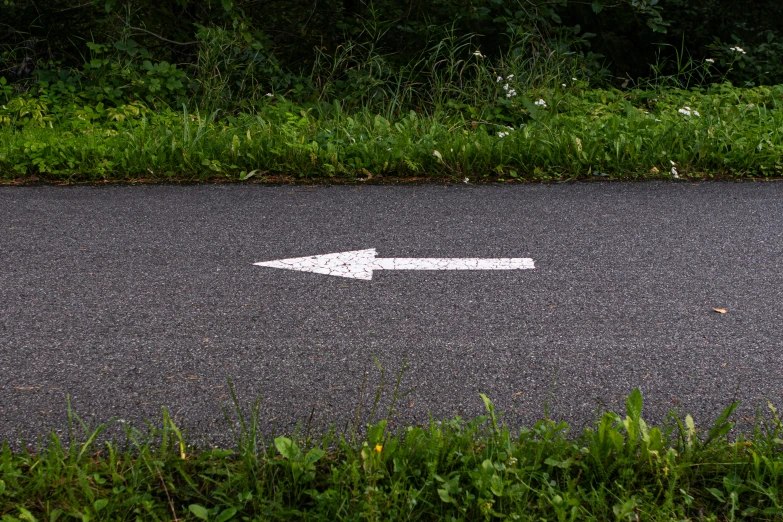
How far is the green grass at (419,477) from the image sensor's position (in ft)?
6.74

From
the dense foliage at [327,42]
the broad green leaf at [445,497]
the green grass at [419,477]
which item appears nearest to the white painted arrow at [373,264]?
the green grass at [419,477]

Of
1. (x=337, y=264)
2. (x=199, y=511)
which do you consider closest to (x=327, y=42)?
(x=337, y=264)

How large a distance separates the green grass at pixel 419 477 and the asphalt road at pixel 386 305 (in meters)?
0.26

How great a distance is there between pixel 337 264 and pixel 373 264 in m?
0.18

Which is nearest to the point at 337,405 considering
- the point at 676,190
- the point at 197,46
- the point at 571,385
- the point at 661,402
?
the point at 571,385

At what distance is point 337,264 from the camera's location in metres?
3.97

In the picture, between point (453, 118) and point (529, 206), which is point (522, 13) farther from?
point (529, 206)

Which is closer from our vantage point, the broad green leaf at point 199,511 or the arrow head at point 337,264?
the broad green leaf at point 199,511

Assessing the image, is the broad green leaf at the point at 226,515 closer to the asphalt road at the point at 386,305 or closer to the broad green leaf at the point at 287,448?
the broad green leaf at the point at 287,448

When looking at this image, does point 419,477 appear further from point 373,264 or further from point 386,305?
point 373,264

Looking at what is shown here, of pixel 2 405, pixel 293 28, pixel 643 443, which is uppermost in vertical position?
pixel 293 28

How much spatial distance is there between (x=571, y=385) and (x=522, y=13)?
6107mm

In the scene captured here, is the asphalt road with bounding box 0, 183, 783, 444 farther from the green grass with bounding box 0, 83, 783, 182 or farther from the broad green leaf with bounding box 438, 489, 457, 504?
the broad green leaf with bounding box 438, 489, 457, 504

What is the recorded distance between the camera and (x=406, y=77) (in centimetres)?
841
